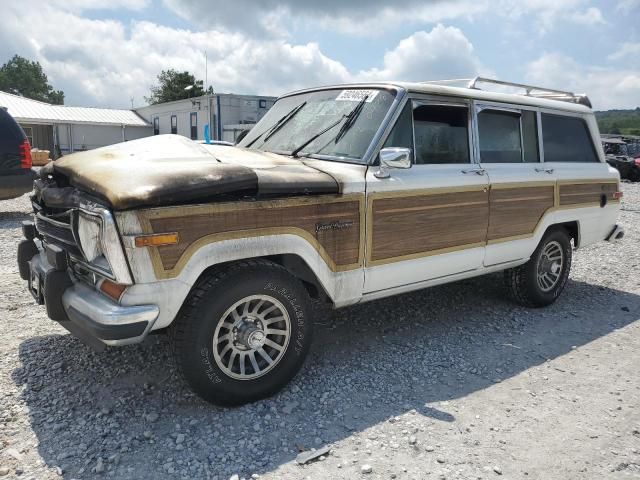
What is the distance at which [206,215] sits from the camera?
116 inches

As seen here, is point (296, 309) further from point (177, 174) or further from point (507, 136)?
point (507, 136)

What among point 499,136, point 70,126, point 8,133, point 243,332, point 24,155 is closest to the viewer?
point 243,332

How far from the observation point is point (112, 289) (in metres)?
2.92

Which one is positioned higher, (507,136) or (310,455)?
(507,136)

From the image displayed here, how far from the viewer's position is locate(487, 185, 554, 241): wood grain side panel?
462cm

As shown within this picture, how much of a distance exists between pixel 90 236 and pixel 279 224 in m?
1.11

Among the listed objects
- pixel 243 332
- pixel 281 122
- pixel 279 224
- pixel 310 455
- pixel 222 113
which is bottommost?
pixel 310 455

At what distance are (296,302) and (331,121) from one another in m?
1.62

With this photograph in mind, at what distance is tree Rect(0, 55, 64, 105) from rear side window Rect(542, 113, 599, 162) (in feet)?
303

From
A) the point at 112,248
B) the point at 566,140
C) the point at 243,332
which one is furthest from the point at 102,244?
the point at 566,140

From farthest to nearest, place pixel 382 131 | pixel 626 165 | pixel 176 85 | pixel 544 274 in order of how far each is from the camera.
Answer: pixel 176 85 → pixel 626 165 → pixel 544 274 → pixel 382 131

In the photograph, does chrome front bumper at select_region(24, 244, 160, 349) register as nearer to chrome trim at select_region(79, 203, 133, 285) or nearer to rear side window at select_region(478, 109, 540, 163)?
chrome trim at select_region(79, 203, 133, 285)

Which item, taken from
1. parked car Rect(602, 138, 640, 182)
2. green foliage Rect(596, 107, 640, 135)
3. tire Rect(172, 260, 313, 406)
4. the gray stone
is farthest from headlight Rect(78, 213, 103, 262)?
green foliage Rect(596, 107, 640, 135)

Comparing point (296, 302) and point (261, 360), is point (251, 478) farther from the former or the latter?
point (296, 302)
